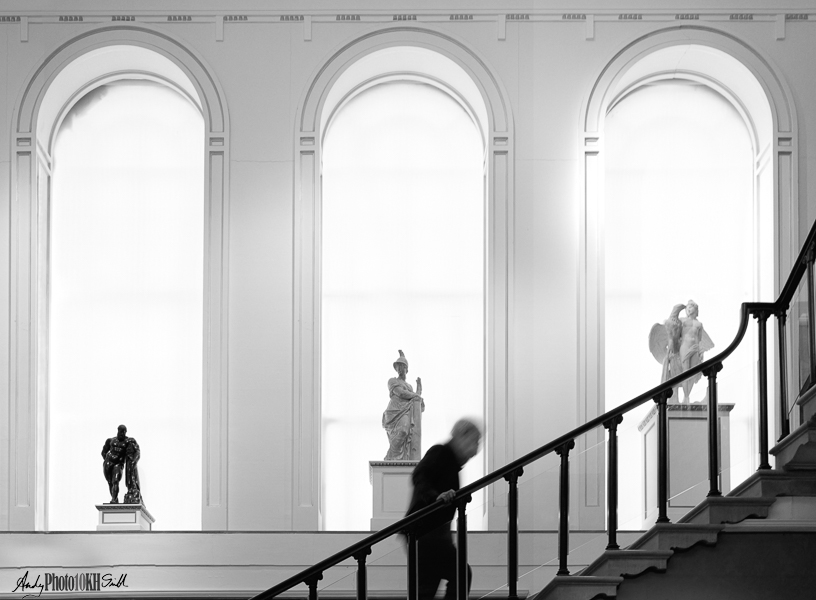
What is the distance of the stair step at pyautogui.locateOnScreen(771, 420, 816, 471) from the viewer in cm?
743

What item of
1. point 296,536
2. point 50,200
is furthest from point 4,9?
point 296,536

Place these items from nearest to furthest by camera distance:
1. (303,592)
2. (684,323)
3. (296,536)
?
1. (303,592)
2. (296,536)
3. (684,323)

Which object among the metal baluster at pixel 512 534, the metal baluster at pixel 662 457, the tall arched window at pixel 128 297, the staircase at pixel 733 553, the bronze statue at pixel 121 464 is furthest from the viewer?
the tall arched window at pixel 128 297

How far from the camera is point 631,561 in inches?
296

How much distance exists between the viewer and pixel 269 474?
13.8 meters

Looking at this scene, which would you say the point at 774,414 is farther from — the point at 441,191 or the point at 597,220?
the point at 441,191

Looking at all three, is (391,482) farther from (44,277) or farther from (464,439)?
(464,439)

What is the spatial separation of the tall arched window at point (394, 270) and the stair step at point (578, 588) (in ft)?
23.7

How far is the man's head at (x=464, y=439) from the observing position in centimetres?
766

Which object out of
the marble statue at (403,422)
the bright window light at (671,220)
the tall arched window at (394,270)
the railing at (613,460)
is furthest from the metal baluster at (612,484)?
the bright window light at (671,220)

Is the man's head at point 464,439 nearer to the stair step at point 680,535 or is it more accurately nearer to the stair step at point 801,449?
the stair step at point 680,535

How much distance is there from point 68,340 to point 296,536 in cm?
459

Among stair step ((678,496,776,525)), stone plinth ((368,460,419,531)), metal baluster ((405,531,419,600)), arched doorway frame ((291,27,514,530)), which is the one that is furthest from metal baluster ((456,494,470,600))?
arched doorway frame ((291,27,514,530))

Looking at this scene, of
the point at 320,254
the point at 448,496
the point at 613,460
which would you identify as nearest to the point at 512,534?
the point at 448,496
